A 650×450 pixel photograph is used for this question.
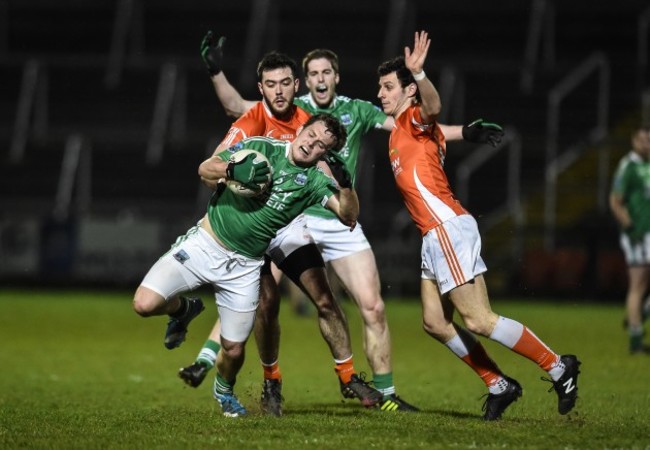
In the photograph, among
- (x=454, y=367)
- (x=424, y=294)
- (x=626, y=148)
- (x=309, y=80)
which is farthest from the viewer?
(x=626, y=148)

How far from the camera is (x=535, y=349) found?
822 centimetres

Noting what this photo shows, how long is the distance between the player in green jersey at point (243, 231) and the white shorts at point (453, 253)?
585mm

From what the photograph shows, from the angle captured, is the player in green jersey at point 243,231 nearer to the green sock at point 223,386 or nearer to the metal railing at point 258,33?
the green sock at point 223,386

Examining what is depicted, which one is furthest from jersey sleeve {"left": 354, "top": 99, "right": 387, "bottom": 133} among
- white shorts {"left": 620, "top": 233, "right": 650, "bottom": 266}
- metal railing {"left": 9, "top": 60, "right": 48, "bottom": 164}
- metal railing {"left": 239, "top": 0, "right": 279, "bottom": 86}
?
metal railing {"left": 9, "top": 60, "right": 48, "bottom": 164}

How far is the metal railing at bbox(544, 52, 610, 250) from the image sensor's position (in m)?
22.8

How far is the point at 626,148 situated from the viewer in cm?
2355

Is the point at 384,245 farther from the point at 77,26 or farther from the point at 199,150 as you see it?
the point at 77,26

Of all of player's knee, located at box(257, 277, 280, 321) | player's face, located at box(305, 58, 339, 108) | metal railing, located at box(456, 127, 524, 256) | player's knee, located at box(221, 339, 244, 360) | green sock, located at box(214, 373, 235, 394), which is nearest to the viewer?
player's knee, located at box(221, 339, 244, 360)

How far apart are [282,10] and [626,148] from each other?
8.44m

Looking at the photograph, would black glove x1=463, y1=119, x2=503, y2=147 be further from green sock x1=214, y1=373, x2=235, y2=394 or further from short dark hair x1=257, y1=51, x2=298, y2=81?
green sock x1=214, y1=373, x2=235, y2=394

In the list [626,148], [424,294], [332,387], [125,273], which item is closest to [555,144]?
[626,148]

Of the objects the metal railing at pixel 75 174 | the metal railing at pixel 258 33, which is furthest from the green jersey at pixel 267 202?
the metal railing at pixel 258 33

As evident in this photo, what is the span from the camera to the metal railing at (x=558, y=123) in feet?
74.6

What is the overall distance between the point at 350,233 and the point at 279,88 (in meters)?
1.30
